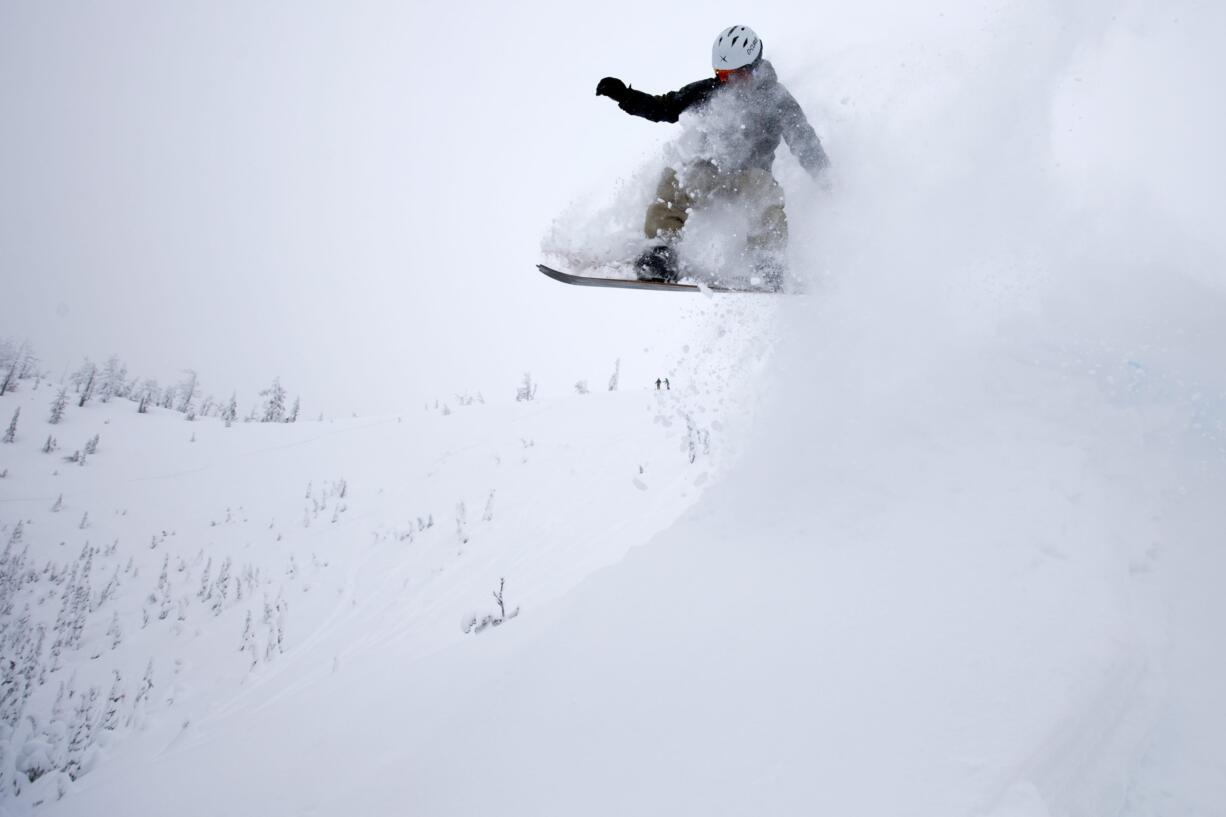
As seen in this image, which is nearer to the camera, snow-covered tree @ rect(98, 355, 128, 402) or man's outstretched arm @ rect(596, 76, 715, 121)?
man's outstretched arm @ rect(596, 76, 715, 121)

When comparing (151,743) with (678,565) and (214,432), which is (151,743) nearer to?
(678,565)

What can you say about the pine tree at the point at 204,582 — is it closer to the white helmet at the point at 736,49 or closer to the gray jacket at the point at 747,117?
the gray jacket at the point at 747,117

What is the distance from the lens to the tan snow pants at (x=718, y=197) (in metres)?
4.81

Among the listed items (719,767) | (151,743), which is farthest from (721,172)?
(151,743)

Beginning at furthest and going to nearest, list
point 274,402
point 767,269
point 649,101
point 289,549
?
point 274,402
point 289,549
point 649,101
point 767,269

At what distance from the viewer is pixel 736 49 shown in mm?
4684

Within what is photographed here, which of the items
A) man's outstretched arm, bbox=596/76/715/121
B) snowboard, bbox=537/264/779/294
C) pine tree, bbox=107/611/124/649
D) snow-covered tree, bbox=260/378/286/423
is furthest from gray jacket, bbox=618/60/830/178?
snow-covered tree, bbox=260/378/286/423

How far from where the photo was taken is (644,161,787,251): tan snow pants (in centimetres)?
481

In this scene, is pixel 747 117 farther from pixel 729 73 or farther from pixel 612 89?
pixel 612 89

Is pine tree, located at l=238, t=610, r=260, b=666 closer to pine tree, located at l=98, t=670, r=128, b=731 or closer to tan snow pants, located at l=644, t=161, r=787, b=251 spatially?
pine tree, located at l=98, t=670, r=128, b=731

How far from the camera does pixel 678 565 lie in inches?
118

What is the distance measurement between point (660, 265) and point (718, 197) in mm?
796

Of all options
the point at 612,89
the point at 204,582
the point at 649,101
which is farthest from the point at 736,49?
the point at 204,582

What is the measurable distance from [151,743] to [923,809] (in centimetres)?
549
